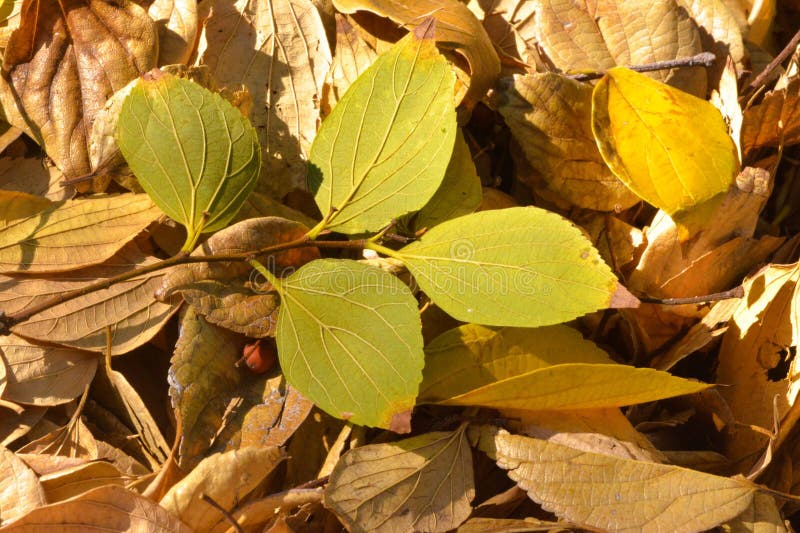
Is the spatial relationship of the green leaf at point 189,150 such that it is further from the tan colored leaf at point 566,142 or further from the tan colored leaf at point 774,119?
the tan colored leaf at point 774,119

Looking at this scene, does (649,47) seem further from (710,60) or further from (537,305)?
(537,305)

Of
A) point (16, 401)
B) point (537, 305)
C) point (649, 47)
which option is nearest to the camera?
point (537, 305)

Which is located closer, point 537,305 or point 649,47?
point 537,305

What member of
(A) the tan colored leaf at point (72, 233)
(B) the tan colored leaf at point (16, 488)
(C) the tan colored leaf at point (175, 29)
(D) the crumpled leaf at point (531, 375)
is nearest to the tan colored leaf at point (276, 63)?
(C) the tan colored leaf at point (175, 29)

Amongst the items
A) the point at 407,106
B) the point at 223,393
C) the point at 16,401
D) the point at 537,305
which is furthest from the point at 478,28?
the point at 16,401

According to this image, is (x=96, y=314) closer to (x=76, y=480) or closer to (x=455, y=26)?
(x=76, y=480)
